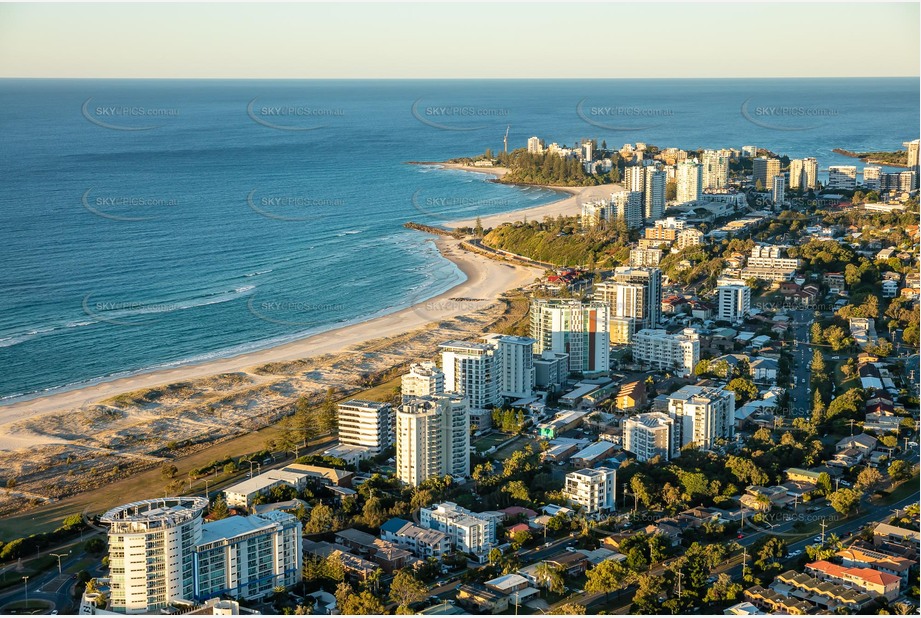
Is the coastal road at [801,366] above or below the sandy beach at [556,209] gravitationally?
below

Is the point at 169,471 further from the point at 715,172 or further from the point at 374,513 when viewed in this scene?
the point at 715,172

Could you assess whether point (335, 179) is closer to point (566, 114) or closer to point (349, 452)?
point (349, 452)

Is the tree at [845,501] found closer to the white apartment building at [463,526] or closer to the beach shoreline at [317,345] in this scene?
the white apartment building at [463,526]

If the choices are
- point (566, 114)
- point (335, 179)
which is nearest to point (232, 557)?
point (335, 179)

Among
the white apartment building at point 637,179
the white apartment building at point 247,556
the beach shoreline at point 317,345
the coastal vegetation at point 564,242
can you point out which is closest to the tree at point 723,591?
the white apartment building at point 247,556

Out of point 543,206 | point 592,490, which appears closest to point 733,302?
point 592,490

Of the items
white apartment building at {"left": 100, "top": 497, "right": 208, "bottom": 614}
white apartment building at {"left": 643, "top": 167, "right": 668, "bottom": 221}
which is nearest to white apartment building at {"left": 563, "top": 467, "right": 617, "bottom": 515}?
white apartment building at {"left": 100, "top": 497, "right": 208, "bottom": 614}
